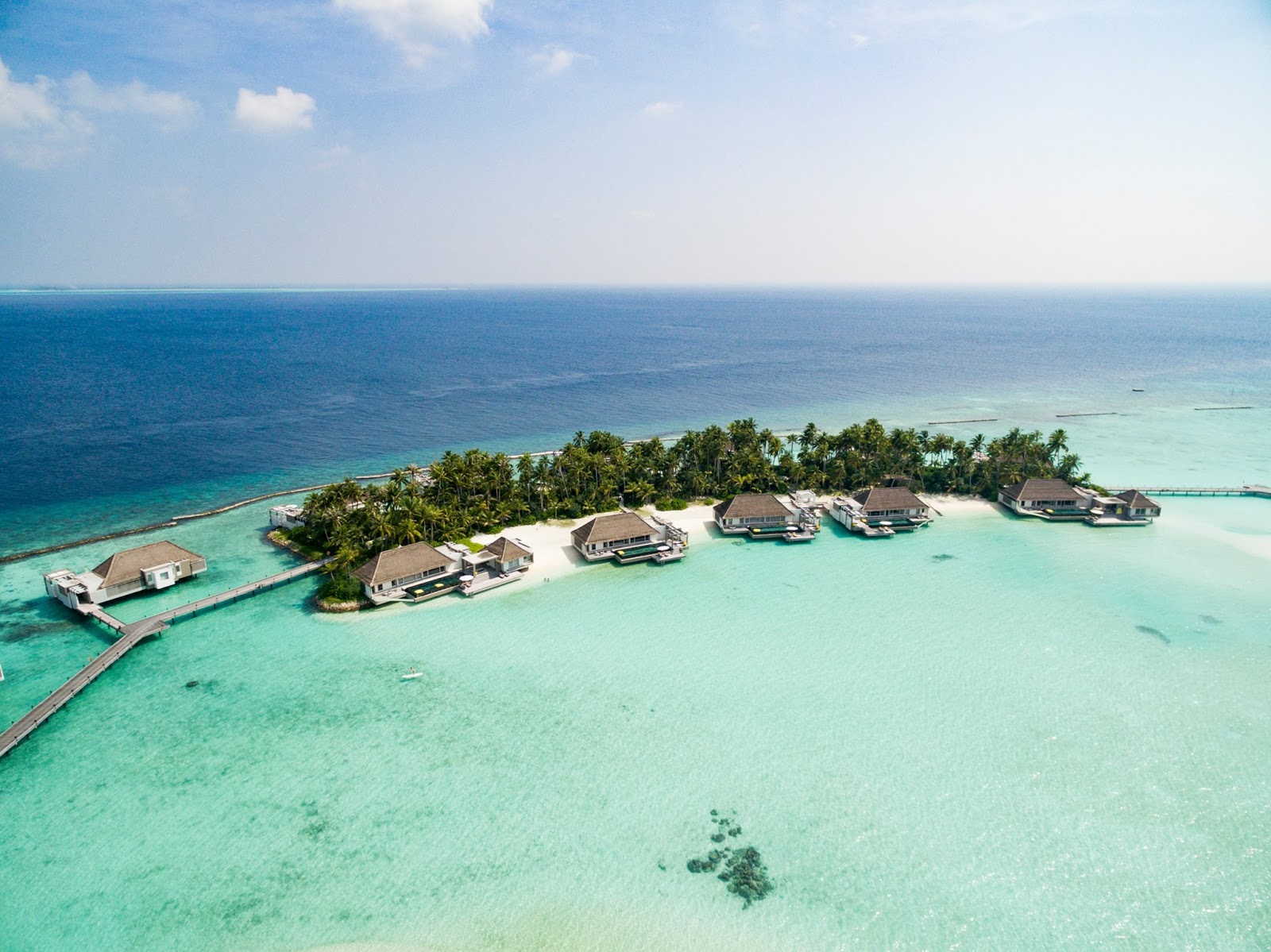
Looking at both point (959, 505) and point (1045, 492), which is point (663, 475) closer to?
point (959, 505)

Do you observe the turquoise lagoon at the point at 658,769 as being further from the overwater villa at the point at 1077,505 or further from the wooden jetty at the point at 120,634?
the overwater villa at the point at 1077,505

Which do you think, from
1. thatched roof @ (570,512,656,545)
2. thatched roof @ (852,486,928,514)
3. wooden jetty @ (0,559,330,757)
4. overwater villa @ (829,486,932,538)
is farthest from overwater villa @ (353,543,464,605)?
thatched roof @ (852,486,928,514)

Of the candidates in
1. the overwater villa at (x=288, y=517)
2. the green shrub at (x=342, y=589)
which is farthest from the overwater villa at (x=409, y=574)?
the overwater villa at (x=288, y=517)

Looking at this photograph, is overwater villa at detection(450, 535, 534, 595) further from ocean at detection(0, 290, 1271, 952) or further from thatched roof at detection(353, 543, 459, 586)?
ocean at detection(0, 290, 1271, 952)

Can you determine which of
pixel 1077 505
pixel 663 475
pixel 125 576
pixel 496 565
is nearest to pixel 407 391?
pixel 663 475

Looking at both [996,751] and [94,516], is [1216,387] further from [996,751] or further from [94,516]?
[94,516]

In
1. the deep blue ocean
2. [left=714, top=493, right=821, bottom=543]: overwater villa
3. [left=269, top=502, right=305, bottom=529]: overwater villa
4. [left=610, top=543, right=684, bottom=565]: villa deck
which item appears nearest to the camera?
[left=610, top=543, right=684, bottom=565]: villa deck

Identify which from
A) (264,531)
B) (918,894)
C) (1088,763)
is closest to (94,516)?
(264,531)
